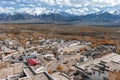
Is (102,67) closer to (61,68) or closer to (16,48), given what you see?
(61,68)

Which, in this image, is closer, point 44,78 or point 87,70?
point 44,78

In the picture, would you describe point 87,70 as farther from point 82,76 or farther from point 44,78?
point 44,78

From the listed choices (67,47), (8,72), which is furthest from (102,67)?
(67,47)

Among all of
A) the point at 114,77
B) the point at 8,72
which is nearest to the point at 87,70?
the point at 114,77

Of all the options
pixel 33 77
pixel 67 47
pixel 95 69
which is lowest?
pixel 67 47

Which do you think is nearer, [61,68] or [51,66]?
[61,68]

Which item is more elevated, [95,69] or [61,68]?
[95,69]

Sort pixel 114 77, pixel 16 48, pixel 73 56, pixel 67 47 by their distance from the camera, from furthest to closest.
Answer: pixel 67 47
pixel 16 48
pixel 73 56
pixel 114 77

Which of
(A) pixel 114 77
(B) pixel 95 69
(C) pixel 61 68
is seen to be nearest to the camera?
(A) pixel 114 77

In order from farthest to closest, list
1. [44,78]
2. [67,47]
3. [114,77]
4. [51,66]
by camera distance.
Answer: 1. [67,47]
2. [51,66]
3. [114,77]
4. [44,78]
